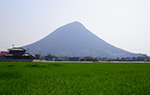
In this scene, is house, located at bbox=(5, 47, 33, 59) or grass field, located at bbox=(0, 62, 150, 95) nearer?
grass field, located at bbox=(0, 62, 150, 95)

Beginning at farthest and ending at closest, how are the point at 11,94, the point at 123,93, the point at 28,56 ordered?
the point at 28,56 < the point at 123,93 < the point at 11,94

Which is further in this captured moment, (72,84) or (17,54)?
(17,54)

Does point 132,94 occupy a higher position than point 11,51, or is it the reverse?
point 11,51

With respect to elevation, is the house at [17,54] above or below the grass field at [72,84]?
above

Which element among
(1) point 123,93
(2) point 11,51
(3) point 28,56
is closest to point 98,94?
(1) point 123,93

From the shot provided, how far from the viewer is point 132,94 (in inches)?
201

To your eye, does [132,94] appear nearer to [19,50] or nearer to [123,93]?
[123,93]

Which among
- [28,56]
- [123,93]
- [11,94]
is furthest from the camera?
[28,56]

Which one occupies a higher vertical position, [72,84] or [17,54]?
[17,54]

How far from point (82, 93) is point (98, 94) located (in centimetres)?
44

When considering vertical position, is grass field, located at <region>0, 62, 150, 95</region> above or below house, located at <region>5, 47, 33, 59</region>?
below

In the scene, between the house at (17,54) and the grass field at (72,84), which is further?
the house at (17,54)

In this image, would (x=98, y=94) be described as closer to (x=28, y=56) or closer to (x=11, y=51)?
(x=28, y=56)

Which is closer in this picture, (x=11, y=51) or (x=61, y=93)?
(x=61, y=93)
